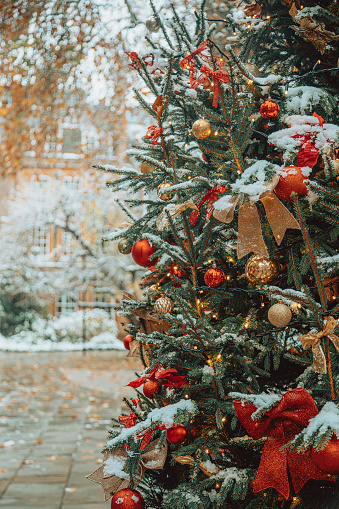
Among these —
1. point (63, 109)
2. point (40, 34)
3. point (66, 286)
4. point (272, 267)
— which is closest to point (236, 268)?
point (272, 267)

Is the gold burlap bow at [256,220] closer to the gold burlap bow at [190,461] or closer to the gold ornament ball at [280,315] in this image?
the gold ornament ball at [280,315]

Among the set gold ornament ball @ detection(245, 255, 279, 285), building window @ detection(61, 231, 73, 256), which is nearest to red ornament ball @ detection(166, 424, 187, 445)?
gold ornament ball @ detection(245, 255, 279, 285)

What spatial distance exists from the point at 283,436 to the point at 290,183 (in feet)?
2.49

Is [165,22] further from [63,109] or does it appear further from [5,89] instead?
[63,109]

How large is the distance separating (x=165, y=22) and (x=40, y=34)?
517 cm

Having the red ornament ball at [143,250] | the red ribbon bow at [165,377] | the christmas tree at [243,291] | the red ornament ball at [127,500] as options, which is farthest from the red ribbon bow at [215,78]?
the red ornament ball at [127,500]

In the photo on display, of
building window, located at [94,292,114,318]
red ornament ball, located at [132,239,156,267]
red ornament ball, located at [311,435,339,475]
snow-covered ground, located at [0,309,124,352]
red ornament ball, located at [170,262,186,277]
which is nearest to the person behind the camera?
red ornament ball, located at [311,435,339,475]

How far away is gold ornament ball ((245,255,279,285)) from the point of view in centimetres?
161

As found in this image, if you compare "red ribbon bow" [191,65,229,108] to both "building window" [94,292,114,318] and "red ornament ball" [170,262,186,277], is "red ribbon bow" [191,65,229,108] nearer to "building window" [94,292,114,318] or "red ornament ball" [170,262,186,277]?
"red ornament ball" [170,262,186,277]

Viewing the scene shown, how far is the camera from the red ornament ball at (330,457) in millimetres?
1176

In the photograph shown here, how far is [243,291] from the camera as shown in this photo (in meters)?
1.75

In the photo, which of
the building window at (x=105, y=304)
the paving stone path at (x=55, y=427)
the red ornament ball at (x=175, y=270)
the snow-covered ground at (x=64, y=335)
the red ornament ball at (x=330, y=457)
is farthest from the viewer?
the building window at (x=105, y=304)

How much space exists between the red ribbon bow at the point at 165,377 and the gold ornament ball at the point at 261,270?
46 cm

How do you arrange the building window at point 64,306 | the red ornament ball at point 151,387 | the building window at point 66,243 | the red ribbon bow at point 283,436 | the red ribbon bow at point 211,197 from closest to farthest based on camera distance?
1. the red ribbon bow at point 283,436
2. the red ribbon bow at point 211,197
3. the red ornament ball at point 151,387
4. the building window at point 66,243
5. the building window at point 64,306
